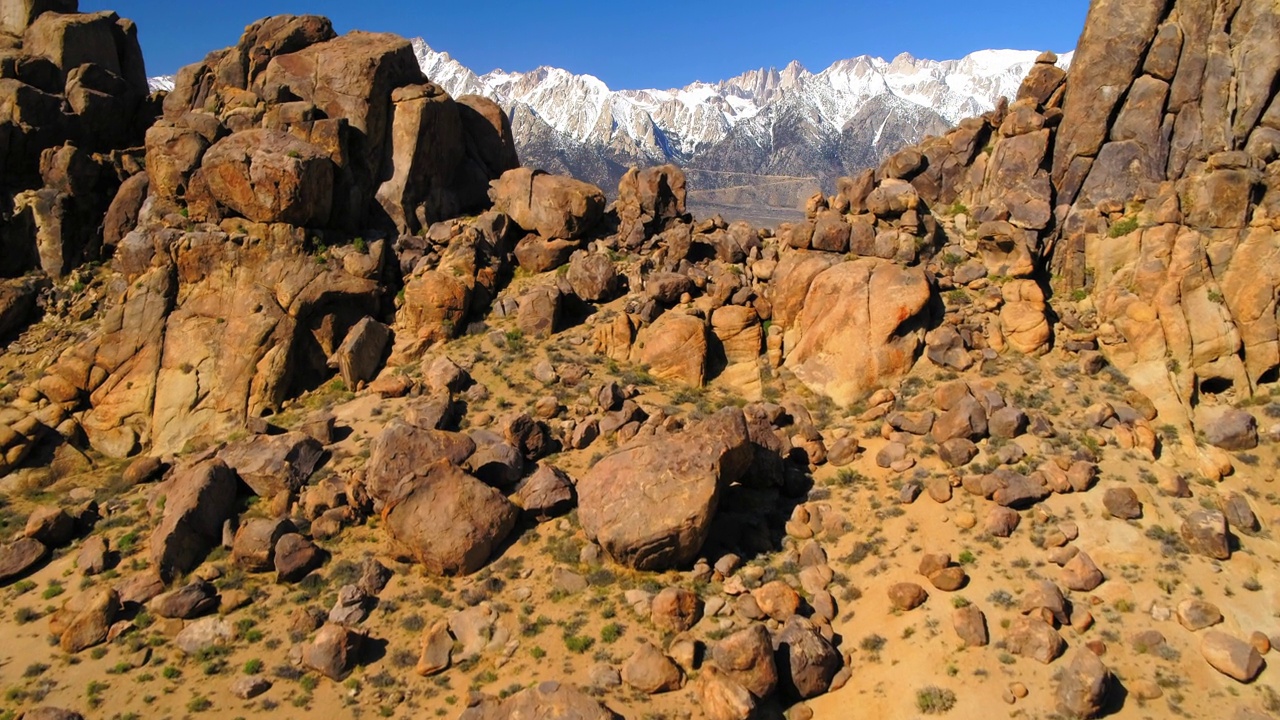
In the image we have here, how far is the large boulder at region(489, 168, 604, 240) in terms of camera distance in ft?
145

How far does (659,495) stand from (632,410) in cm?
830

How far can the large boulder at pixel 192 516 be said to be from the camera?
2595cm

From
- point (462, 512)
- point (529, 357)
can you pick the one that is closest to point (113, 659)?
point (462, 512)

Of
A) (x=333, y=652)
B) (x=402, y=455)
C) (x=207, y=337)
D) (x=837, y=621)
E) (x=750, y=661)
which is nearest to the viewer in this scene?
(x=750, y=661)

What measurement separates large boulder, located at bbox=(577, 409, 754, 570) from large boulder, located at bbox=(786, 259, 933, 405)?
9682 mm

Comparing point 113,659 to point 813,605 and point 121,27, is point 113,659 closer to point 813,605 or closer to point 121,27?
point 813,605

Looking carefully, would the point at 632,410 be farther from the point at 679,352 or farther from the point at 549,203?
the point at 549,203

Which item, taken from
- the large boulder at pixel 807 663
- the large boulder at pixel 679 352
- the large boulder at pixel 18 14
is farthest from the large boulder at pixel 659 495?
the large boulder at pixel 18 14

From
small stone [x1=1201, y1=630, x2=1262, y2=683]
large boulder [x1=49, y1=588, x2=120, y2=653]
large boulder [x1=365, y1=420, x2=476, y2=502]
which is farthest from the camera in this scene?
large boulder [x1=365, y1=420, x2=476, y2=502]

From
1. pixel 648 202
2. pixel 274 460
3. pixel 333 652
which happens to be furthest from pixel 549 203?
pixel 333 652

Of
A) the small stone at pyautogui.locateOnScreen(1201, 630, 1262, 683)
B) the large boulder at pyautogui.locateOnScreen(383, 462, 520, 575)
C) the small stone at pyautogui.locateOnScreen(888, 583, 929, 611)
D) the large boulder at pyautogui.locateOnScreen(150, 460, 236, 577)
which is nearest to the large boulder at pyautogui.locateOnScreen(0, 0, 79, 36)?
the large boulder at pyautogui.locateOnScreen(150, 460, 236, 577)

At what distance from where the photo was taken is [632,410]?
107ft

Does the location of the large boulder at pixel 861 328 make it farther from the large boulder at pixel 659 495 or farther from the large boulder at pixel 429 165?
the large boulder at pixel 429 165

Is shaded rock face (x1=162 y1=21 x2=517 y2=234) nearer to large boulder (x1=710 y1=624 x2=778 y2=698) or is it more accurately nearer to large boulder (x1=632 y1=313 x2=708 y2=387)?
large boulder (x1=632 y1=313 x2=708 y2=387)
